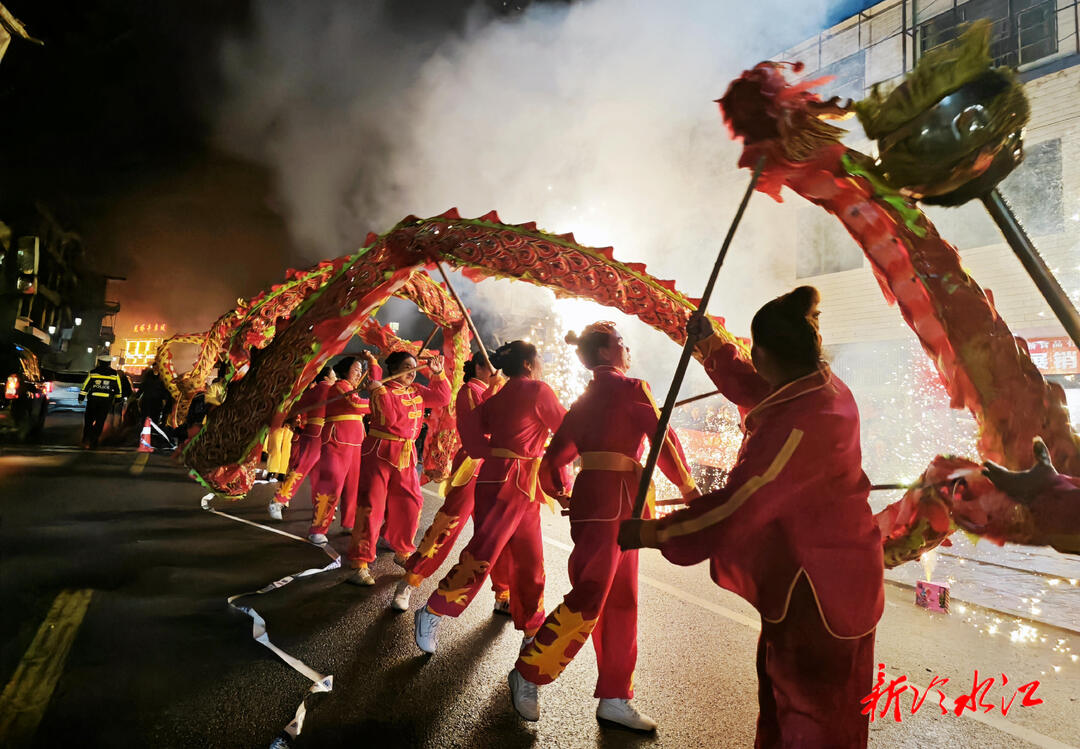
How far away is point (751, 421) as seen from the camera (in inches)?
72.7

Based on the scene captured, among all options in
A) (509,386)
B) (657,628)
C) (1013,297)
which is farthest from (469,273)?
(1013,297)

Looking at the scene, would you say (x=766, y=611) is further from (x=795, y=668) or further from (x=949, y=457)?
(x=949, y=457)

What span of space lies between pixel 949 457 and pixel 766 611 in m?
0.81

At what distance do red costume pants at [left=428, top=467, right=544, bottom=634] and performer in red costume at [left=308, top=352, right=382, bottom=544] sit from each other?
2.93m

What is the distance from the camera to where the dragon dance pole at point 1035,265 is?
5.22ft

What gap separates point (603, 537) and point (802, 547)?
4.00 feet

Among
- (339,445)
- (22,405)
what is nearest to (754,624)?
(339,445)

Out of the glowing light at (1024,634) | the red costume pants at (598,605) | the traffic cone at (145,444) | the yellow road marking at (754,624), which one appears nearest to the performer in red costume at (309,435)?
the yellow road marking at (754,624)

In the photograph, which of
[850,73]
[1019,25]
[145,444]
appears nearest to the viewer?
[1019,25]

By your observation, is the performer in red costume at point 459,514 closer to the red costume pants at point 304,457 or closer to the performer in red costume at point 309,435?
the performer in red costume at point 309,435

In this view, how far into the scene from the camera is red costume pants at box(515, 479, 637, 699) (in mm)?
2605

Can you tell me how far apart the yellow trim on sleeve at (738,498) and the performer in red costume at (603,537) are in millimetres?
946

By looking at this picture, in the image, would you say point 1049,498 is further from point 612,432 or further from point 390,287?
point 390,287

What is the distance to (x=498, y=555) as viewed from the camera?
348 cm
